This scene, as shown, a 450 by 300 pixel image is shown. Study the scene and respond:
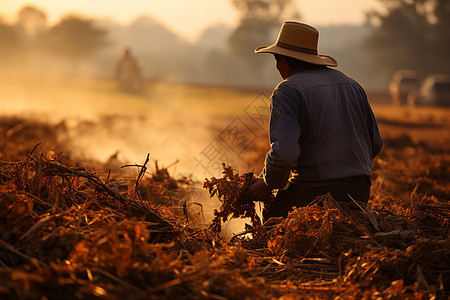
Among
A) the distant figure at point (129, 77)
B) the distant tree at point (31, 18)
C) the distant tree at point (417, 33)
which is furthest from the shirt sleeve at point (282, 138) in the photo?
the distant tree at point (31, 18)

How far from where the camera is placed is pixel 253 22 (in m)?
63.5

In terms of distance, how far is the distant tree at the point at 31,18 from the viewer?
9512 cm

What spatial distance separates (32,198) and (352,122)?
6.79 feet

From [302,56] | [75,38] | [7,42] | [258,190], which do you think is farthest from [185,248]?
[7,42]

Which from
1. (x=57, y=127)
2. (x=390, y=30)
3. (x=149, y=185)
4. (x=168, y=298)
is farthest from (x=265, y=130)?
(x=390, y=30)

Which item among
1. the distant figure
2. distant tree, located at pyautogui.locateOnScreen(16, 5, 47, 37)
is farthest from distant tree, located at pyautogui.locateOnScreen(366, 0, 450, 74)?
distant tree, located at pyautogui.locateOnScreen(16, 5, 47, 37)

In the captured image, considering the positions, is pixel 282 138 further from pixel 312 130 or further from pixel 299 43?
pixel 299 43

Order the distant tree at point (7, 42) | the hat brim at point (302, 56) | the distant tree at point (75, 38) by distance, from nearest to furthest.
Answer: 1. the hat brim at point (302, 56)
2. the distant tree at point (75, 38)
3. the distant tree at point (7, 42)

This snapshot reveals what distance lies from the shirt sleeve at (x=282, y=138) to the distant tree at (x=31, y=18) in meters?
102

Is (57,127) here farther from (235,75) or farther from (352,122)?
(235,75)

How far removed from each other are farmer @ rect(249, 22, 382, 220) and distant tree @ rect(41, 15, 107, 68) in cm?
6149

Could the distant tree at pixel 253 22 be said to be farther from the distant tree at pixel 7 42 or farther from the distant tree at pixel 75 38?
the distant tree at pixel 7 42

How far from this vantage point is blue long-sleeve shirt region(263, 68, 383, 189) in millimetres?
3064

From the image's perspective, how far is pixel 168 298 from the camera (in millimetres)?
2094
